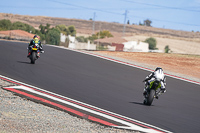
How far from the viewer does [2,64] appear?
20.0m

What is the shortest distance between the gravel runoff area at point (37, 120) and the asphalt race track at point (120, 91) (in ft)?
6.45

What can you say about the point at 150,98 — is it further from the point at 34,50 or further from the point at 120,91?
the point at 34,50

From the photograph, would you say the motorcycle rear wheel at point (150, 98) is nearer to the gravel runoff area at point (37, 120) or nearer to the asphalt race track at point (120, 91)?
the asphalt race track at point (120, 91)

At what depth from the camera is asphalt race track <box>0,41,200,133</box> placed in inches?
431

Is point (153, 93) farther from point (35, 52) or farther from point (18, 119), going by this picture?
point (35, 52)

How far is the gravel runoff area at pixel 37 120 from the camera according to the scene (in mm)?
7656

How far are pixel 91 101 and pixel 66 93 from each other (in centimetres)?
Result: 145

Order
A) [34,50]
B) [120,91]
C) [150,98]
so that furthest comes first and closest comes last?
[34,50] < [120,91] < [150,98]

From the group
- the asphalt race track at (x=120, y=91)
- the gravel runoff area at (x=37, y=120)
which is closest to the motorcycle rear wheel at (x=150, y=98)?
the asphalt race track at (x=120, y=91)

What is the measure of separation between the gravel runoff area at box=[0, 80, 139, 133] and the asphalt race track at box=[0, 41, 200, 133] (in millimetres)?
1965

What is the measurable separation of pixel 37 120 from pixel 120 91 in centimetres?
778

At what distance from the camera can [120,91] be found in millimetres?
15938

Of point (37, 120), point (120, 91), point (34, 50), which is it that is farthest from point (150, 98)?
point (34, 50)

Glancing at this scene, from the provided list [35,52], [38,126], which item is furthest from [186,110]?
[35,52]
